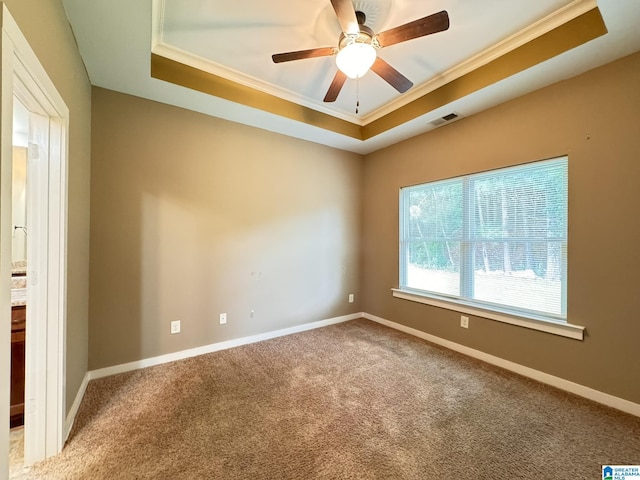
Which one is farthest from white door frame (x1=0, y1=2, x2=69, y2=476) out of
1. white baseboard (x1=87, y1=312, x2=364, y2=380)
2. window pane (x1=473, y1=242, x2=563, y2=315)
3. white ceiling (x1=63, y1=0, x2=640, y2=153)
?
window pane (x1=473, y1=242, x2=563, y2=315)

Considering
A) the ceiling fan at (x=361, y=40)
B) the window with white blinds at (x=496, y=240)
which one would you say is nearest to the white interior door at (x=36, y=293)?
the ceiling fan at (x=361, y=40)

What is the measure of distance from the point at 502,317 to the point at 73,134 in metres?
3.84

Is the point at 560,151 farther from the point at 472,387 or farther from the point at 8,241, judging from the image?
the point at 8,241

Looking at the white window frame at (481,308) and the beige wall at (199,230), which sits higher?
the beige wall at (199,230)

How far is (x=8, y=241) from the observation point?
3.13 feet

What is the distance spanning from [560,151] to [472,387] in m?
2.14

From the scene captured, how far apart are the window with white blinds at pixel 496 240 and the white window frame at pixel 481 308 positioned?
16mm

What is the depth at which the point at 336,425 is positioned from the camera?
1759 millimetres

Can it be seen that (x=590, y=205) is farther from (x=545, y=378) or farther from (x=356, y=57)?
(x=356, y=57)

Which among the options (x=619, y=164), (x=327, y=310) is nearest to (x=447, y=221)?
(x=619, y=164)

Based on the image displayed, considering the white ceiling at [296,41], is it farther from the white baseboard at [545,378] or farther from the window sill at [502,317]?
the white baseboard at [545,378]

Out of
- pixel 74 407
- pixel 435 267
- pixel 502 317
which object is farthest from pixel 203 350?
pixel 502 317

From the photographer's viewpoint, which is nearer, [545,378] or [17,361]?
[17,361]

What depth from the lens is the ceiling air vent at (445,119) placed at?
2857 millimetres
